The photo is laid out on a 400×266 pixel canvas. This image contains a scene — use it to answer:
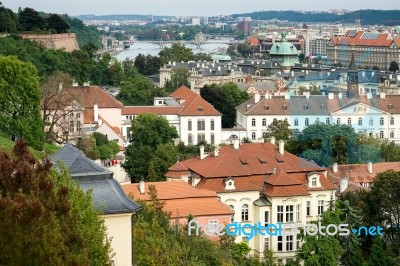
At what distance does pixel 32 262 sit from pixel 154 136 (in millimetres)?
29458

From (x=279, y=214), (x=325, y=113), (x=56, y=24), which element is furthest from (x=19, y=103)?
(x=56, y=24)

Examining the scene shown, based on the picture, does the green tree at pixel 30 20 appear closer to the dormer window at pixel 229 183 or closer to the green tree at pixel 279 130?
the green tree at pixel 279 130

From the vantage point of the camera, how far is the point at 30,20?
59.8 m

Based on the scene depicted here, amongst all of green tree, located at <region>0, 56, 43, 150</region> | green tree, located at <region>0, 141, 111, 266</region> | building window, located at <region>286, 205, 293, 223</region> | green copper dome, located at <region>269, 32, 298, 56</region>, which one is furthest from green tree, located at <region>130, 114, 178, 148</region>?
green copper dome, located at <region>269, 32, 298, 56</region>

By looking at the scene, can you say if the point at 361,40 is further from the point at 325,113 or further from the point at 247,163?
the point at 247,163

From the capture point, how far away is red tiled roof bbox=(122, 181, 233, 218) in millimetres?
24359

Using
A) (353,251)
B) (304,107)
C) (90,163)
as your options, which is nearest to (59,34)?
(304,107)

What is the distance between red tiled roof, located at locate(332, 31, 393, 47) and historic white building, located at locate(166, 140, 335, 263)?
342 feet

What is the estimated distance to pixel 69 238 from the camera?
1144 cm

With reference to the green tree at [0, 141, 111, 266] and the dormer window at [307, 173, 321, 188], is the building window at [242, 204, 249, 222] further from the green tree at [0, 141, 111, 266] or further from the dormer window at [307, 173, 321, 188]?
the green tree at [0, 141, 111, 266]

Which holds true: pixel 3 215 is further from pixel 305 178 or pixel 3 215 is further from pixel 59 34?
pixel 59 34

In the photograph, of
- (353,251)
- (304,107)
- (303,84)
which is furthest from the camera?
(303,84)

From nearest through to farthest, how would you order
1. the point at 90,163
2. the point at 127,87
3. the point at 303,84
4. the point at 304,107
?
the point at 90,163, the point at 304,107, the point at 127,87, the point at 303,84

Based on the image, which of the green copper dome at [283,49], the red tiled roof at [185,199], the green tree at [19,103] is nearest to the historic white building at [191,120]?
the green tree at [19,103]
